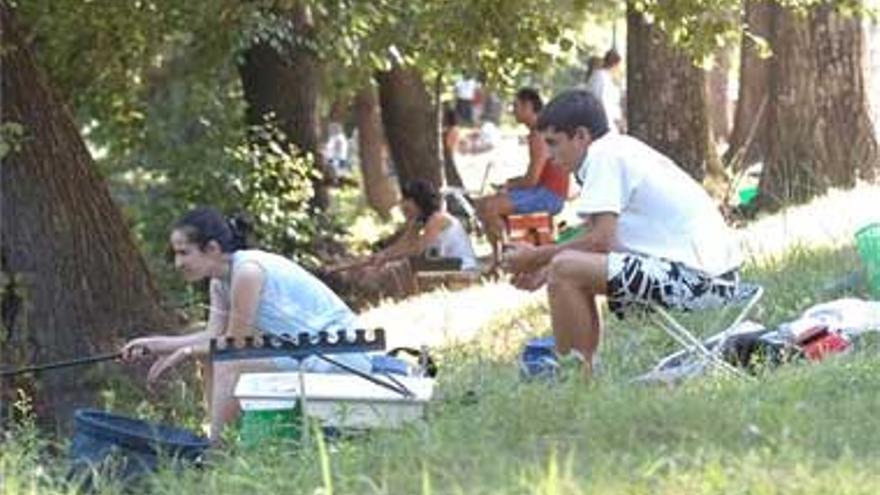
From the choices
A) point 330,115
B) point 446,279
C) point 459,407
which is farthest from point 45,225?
point 330,115

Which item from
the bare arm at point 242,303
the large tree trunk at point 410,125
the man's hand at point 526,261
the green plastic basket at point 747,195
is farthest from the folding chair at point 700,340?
the large tree trunk at point 410,125

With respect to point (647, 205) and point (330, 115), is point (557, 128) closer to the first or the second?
point (647, 205)

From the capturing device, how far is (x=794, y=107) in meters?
14.9

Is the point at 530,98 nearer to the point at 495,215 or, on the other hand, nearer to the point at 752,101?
the point at 495,215

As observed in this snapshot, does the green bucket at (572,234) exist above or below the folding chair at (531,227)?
above

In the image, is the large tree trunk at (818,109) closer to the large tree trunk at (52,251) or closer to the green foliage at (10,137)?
the large tree trunk at (52,251)

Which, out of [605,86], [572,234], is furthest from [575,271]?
[605,86]

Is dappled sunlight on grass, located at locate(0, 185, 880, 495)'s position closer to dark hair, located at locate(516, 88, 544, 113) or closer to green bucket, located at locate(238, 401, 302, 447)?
green bucket, located at locate(238, 401, 302, 447)

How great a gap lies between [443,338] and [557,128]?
3.25 m

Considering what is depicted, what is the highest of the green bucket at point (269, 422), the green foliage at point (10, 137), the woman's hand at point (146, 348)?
the green foliage at point (10, 137)

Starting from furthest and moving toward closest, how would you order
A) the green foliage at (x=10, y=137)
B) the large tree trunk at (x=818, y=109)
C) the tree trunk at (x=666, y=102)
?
1. the tree trunk at (x=666, y=102)
2. the large tree trunk at (x=818, y=109)
3. the green foliage at (x=10, y=137)

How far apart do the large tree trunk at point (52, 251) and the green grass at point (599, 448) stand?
13.2 ft

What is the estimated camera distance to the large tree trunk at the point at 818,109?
14648mm

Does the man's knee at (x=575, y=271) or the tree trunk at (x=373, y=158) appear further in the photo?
the tree trunk at (x=373, y=158)
